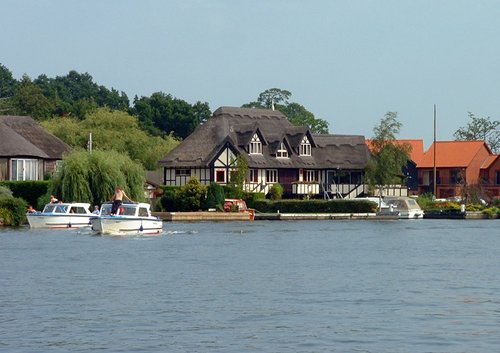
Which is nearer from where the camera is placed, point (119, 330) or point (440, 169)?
point (119, 330)

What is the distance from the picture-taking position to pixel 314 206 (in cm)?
10031

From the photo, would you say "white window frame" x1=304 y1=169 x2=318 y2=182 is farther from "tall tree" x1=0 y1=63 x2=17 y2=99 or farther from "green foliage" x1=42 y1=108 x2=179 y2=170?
"tall tree" x1=0 y1=63 x2=17 y2=99

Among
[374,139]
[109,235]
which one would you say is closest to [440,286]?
[109,235]

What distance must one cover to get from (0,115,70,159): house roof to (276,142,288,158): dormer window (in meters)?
20.9

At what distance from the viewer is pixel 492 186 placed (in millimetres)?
133375

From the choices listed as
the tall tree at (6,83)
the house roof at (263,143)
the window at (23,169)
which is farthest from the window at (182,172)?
the tall tree at (6,83)

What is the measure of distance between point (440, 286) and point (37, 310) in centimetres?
1276

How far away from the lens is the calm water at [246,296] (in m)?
26.8

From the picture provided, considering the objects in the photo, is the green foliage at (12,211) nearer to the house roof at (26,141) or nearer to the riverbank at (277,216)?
the riverbank at (277,216)

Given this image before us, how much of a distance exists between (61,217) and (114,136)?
55.2 metres

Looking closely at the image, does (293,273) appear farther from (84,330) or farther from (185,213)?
(185,213)

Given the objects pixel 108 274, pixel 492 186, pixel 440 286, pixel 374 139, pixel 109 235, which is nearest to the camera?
pixel 440 286

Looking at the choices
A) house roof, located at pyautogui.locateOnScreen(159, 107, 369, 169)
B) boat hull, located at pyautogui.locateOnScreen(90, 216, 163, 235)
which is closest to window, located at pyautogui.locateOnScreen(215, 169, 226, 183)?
house roof, located at pyautogui.locateOnScreen(159, 107, 369, 169)

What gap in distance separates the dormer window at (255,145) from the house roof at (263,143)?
0.45m
